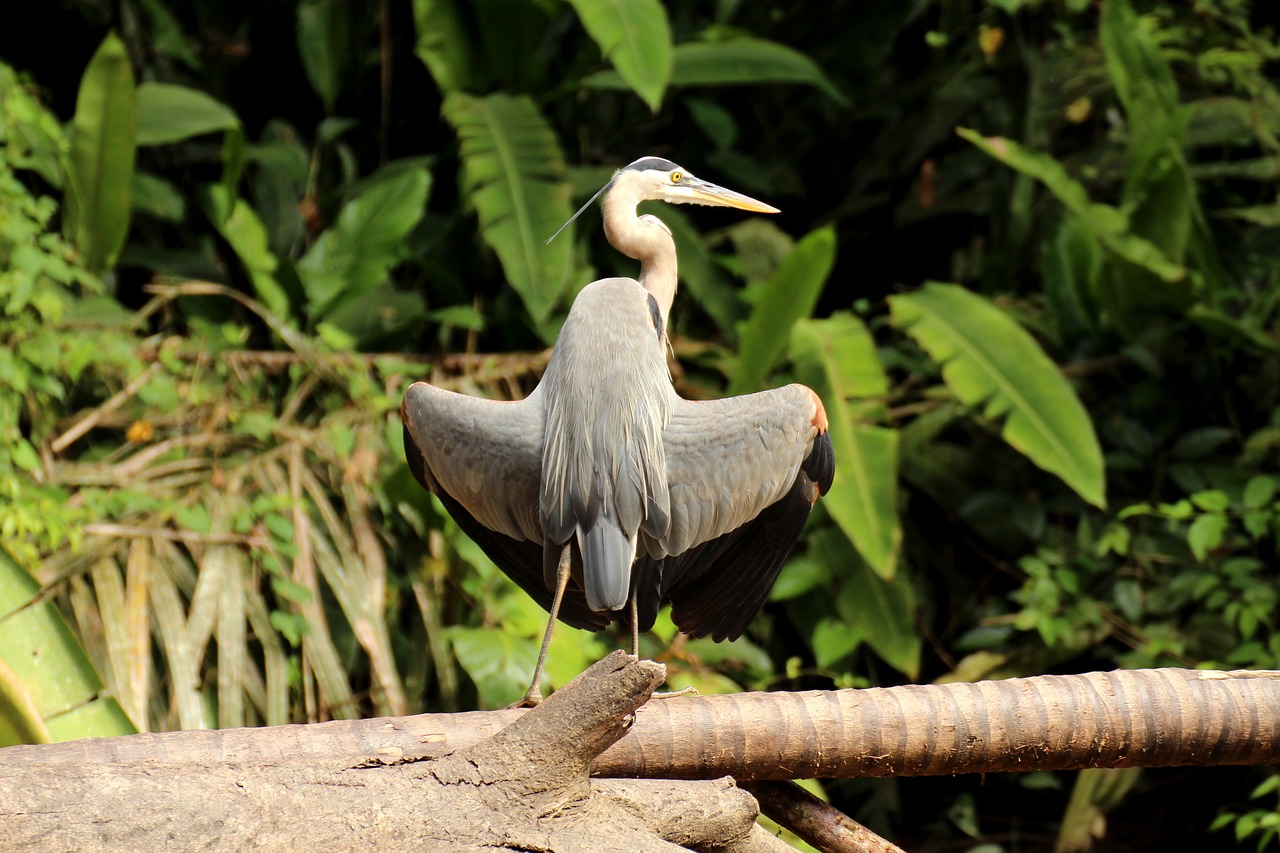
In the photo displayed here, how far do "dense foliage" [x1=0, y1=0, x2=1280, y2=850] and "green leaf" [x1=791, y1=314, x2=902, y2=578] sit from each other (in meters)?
0.01

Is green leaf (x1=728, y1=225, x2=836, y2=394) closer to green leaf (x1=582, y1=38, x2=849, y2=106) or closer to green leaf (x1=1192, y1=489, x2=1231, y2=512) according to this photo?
green leaf (x1=582, y1=38, x2=849, y2=106)

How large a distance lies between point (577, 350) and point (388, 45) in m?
3.89

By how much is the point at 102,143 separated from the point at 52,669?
109 inches

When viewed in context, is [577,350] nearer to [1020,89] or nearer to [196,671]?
[196,671]

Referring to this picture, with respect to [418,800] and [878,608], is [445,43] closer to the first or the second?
[878,608]

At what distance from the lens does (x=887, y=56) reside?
23.5 ft

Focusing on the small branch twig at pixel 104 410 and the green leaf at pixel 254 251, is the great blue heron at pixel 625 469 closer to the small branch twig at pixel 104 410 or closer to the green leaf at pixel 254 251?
the small branch twig at pixel 104 410

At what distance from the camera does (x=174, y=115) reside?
5152 millimetres

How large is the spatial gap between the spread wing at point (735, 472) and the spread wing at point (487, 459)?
10.7 inches

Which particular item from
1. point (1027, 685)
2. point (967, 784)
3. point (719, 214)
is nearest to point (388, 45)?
point (719, 214)

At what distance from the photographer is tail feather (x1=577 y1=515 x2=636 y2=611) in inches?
101

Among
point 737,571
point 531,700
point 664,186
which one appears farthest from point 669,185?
point 531,700

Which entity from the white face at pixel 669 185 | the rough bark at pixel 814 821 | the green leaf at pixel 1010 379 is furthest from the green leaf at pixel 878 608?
the rough bark at pixel 814 821

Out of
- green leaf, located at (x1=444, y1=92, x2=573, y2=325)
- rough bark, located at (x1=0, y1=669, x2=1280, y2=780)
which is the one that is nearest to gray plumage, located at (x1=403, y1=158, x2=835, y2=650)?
rough bark, located at (x1=0, y1=669, x2=1280, y2=780)
